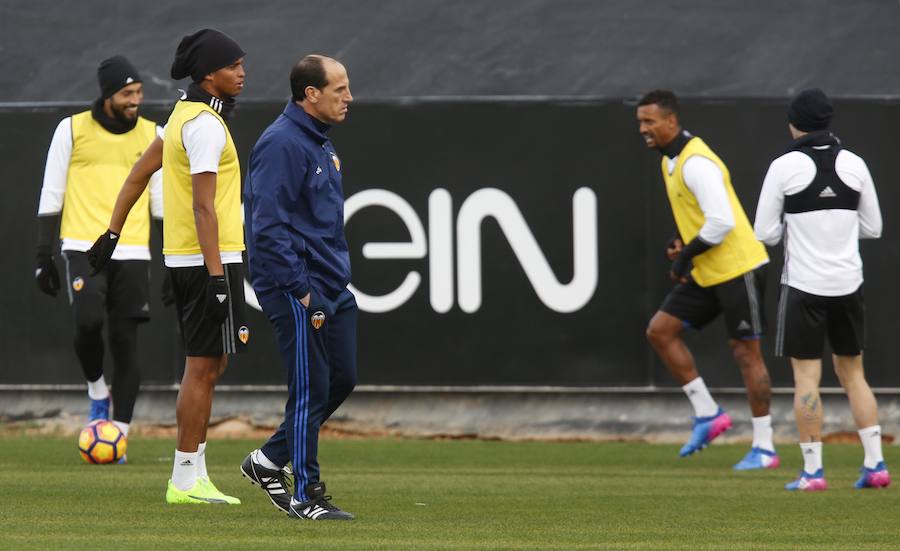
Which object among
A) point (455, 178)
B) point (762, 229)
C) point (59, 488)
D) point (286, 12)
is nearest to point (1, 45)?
point (286, 12)

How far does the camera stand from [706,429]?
11.2m

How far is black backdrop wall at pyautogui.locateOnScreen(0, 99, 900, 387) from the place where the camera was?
12828 millimetres

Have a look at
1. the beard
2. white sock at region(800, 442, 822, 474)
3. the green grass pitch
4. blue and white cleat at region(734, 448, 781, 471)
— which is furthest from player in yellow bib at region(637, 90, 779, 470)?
the beard

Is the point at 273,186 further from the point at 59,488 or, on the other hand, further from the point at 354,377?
the point at 59,488

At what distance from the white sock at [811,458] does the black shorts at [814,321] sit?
20.1 inches

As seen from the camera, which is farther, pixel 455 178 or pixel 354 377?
pixel 455 178

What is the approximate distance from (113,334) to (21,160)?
3.17 metres

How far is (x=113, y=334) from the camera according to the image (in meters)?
10.5

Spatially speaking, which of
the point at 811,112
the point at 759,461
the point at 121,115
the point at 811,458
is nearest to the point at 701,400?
the point at 759,461

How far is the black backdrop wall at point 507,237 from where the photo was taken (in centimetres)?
1283

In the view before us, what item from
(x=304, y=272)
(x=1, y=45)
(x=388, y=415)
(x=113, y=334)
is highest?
(x=1, y=45)

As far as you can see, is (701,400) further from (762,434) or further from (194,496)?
(194,496)

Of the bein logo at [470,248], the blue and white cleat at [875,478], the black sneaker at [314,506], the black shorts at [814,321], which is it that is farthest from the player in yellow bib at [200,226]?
the bein logo at [470,248]

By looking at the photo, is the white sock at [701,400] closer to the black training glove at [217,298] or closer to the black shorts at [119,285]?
the black shorts at [119,285]
